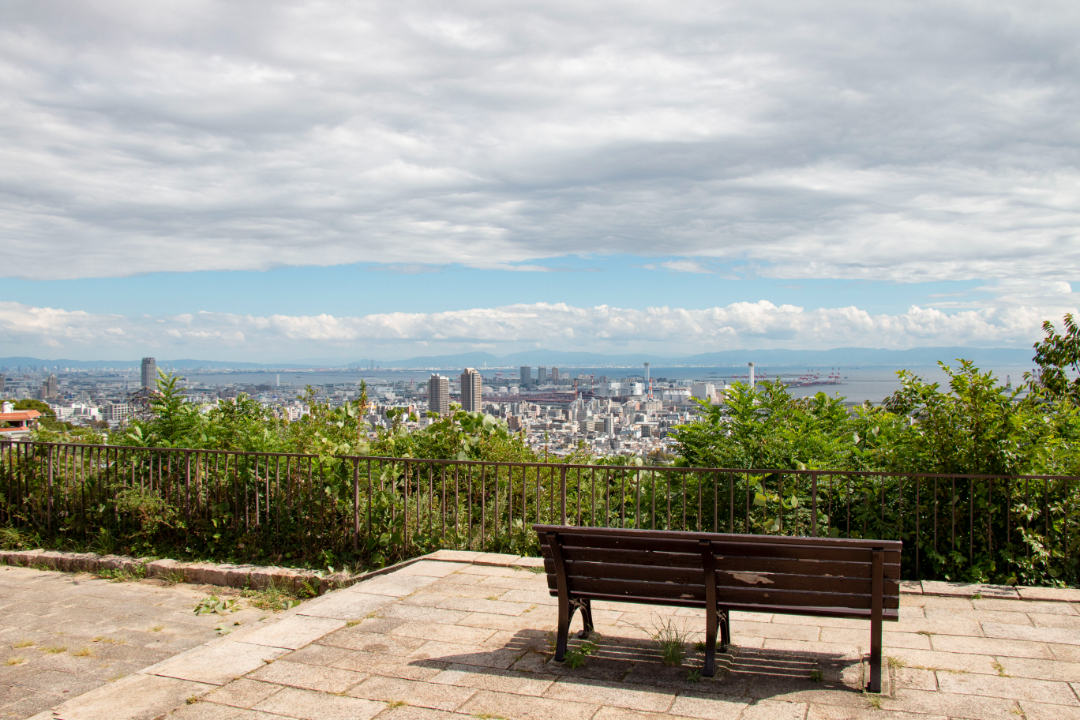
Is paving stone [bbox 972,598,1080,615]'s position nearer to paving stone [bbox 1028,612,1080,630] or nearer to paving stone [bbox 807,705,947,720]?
paving stone [bbox 1028,612,1080,630]

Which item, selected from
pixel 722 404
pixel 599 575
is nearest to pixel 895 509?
pixel 722 404

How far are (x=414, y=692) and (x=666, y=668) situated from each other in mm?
1490

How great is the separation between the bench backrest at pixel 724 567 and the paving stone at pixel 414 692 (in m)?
0.92

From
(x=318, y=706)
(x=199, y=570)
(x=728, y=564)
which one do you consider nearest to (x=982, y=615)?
(x=728, y=564)

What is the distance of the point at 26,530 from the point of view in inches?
362

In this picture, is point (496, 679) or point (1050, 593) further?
point (1050, 593)

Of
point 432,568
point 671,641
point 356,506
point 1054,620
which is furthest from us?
point 356,506

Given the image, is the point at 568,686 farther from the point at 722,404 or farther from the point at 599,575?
the point at 722,404

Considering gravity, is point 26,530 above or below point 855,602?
below

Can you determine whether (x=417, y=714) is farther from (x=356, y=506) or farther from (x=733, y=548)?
(x=356, y=506)

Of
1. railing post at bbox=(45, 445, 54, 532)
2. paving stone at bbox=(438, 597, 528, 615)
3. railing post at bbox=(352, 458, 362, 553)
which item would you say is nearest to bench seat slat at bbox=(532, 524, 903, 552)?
paving stone at bbox=(438, 597, 528, 615)

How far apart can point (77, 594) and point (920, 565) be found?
787 cm

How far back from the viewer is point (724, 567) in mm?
4391

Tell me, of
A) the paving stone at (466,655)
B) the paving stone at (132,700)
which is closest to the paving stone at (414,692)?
the paving stone at (466,655)
